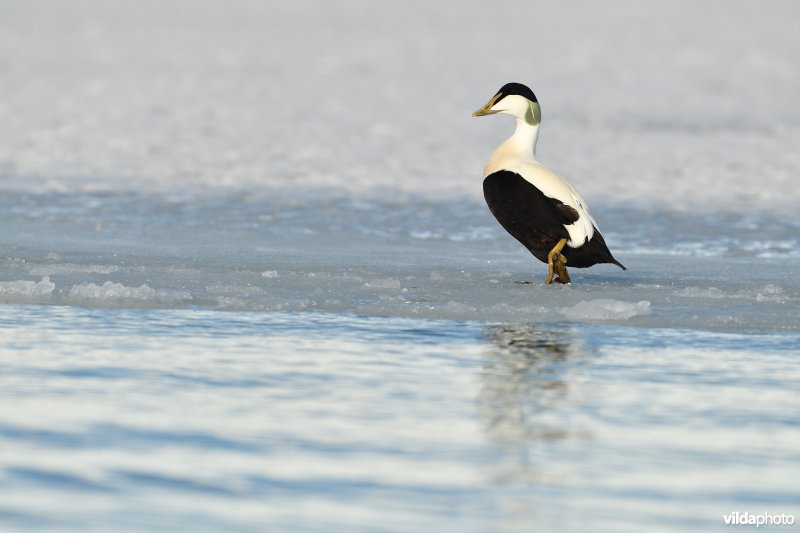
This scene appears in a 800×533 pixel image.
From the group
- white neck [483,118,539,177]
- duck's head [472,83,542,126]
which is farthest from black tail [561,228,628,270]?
duck's head [472,83,542,126]

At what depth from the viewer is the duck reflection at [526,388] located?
468cm

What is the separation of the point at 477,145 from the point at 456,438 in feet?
46.7

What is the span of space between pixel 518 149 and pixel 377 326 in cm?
253

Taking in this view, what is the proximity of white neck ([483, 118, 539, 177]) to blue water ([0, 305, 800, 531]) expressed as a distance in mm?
2189

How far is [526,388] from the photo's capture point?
Answer: 5.52 m

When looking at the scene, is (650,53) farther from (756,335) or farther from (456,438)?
(456,438)

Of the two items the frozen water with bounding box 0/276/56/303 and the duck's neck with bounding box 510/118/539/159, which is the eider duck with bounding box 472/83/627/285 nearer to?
the duck's neck with bounding box 510/118/539/159

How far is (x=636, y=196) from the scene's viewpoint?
14523 millimetres

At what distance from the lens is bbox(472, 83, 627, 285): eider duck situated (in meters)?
8.70

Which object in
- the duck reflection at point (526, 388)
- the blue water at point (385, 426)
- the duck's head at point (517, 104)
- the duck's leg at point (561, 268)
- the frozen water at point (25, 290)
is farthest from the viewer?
the duck's head at point (517, 104)

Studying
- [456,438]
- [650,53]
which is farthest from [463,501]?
[650,53]

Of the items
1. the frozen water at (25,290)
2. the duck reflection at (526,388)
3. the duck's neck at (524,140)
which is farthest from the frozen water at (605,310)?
the frozen water at (25,290)

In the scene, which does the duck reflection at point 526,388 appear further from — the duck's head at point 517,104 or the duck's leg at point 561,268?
the duck's head at point 517,104

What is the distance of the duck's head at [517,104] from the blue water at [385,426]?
2.60 meters
